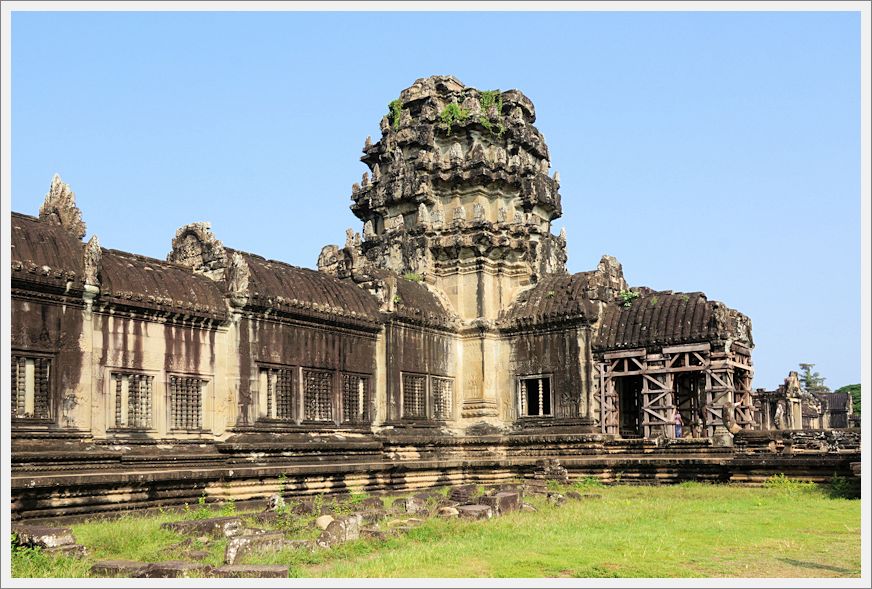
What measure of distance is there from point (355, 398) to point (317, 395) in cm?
142

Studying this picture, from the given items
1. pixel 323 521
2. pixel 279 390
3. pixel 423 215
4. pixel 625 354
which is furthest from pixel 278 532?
pixel 423 215

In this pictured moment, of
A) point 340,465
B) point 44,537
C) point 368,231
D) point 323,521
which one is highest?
point 368,231

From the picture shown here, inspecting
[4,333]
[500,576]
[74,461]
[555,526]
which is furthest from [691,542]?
[74,461]

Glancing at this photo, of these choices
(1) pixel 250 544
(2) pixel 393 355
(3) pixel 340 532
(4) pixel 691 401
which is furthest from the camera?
(4) pixel 691 401

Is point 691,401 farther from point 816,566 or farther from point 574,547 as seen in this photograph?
point 816,566

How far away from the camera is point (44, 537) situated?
12.0m

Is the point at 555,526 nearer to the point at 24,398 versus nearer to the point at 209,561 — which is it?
the point at 209,561

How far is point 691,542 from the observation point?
13.7 meters

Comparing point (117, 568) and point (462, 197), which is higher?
point (462, 197)

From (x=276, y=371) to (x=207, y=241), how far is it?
3.24 meters

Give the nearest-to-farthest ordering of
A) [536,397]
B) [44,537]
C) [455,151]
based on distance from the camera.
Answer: [44,537] < [536,397] < [455,151]

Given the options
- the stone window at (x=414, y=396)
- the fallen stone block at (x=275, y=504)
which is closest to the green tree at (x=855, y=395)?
the stone window at (x=414, y=396)

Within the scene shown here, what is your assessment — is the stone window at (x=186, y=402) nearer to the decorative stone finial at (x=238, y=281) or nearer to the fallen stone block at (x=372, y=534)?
the decorative stone finial at (x=238, y=281)

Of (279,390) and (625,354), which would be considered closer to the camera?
(279,390)
